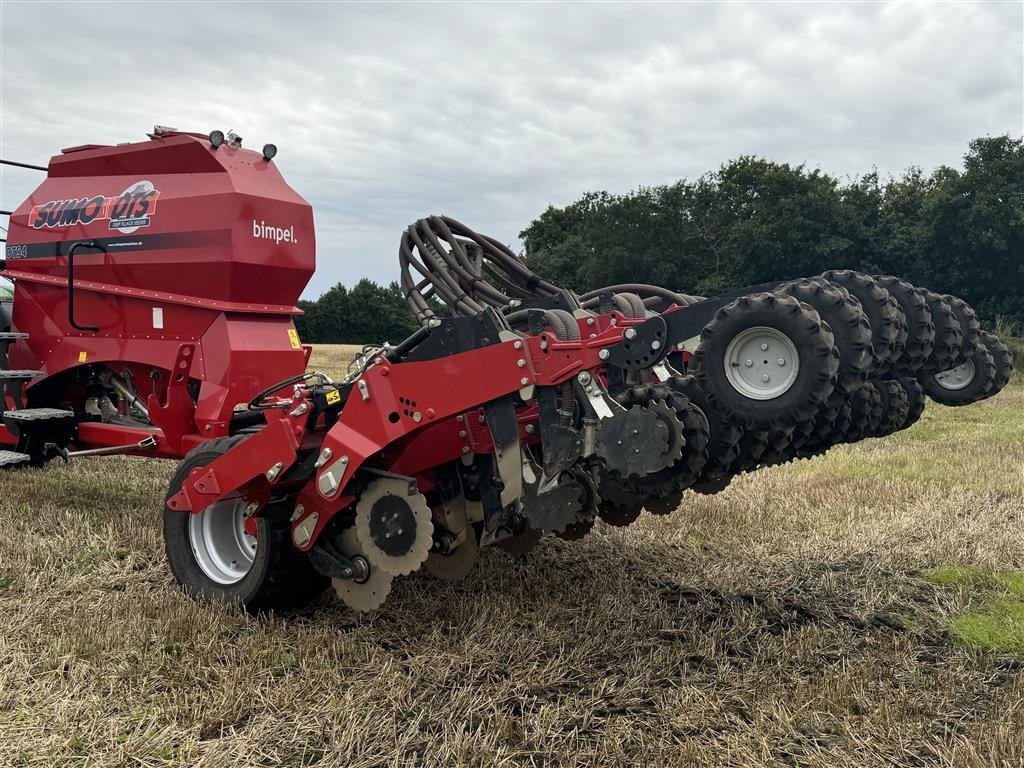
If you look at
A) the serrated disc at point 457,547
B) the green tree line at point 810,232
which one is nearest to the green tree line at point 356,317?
the green tree line at point 810,232

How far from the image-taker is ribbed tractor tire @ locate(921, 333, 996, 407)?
146 inches

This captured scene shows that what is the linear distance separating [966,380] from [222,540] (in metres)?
3.39

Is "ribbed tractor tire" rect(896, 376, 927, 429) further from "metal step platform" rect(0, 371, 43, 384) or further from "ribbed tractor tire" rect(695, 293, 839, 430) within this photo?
"metal step platform" rect(0, 371, 43, 384)

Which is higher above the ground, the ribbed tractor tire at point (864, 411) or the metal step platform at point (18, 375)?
the metal step platform at point (18, 375)

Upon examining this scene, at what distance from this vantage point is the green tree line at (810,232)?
23.9 m

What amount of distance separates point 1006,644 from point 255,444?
323 cm

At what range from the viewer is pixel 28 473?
Answer: 7.04m

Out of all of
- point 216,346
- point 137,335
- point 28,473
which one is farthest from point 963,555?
point 28,473

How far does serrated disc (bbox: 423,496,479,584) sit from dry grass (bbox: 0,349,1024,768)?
0.24 meters

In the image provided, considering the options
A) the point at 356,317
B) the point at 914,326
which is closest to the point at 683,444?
the point at 914,326

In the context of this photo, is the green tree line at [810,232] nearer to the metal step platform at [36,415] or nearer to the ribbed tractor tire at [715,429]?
the metal step platform at [36,415]

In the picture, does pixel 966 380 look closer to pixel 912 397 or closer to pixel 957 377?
pixel 957 377

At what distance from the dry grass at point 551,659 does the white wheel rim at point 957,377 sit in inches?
42.3

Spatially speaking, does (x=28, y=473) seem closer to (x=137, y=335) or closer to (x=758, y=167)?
(x=137, y=335)
